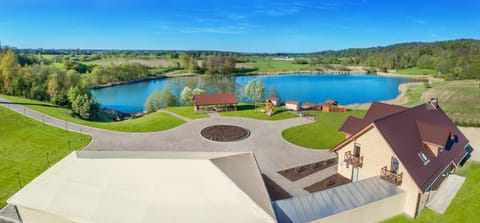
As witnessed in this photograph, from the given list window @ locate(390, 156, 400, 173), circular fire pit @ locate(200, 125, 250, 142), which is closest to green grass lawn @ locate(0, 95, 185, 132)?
circular fire pit @ locate(200, 125, 250, 142)

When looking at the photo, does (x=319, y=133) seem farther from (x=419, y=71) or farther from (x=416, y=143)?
(x=419, y=71)

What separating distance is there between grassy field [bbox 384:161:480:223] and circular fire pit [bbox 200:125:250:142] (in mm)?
13753

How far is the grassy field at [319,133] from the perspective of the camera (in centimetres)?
2172

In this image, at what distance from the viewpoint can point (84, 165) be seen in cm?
1002

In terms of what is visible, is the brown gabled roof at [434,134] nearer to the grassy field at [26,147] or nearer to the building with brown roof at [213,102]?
the grassy field at [26,147]

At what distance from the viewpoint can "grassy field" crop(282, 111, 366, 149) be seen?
71.3 feet

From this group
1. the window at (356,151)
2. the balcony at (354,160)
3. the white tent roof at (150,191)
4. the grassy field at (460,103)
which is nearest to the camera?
the white tent roof at (150,191)

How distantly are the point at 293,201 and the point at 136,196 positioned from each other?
5872 millimetres

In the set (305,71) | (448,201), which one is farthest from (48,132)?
(305,71)

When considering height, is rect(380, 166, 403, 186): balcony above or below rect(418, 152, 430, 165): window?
below

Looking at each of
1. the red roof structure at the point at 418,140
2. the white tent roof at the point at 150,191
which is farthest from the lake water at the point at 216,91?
the white tent roof at the point at 150,191

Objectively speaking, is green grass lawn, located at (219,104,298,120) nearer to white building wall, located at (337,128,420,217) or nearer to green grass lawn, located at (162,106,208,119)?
green grass lawn, located at (162,106,208,119)

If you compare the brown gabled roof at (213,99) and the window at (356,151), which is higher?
the brown gabled roof at (213,99)

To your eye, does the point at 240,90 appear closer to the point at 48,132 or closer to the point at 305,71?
the point at 48,132
